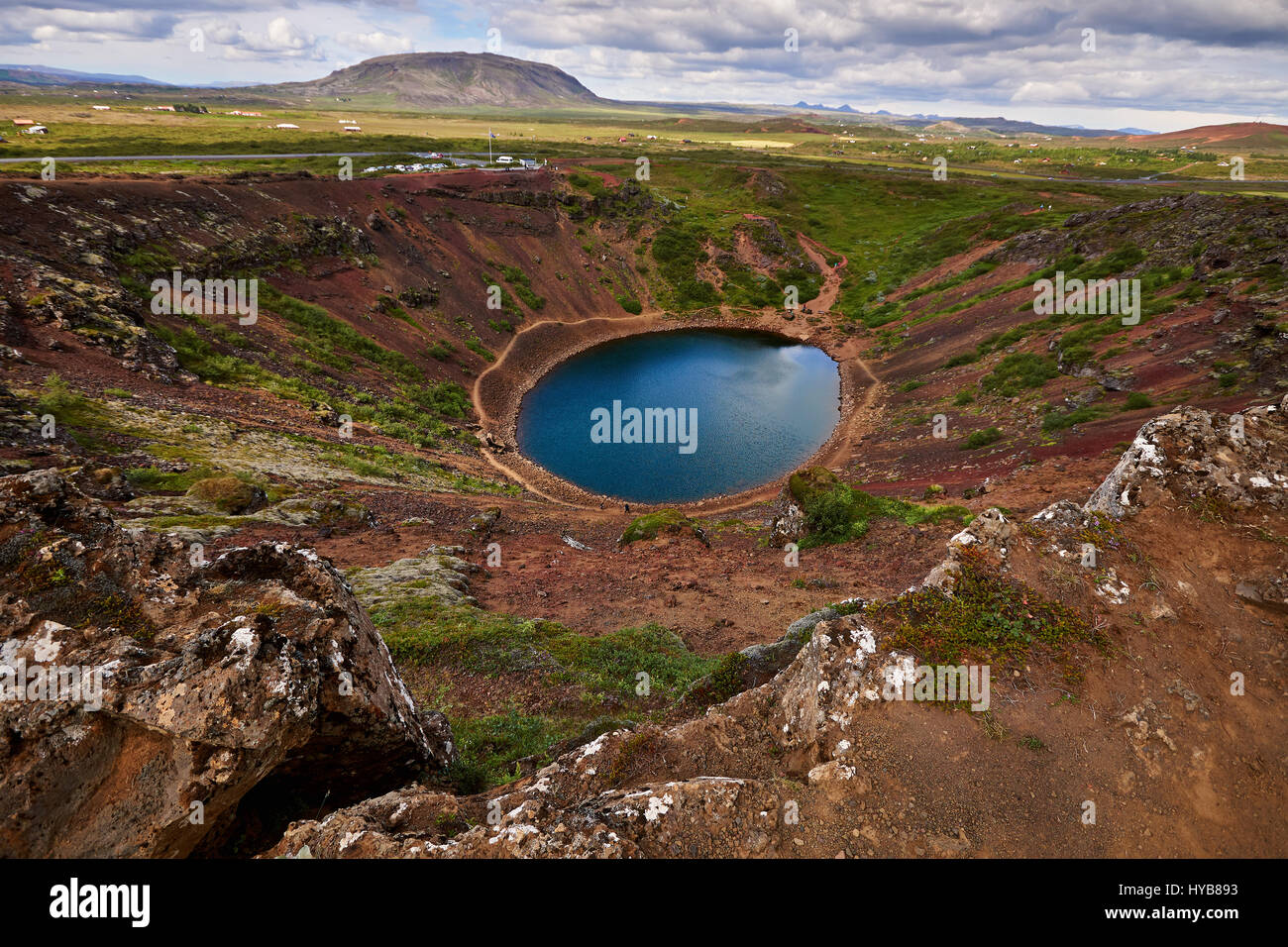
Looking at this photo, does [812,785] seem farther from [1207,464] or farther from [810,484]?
[810,484]

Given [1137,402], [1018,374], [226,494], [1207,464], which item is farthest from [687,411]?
[1207,464]

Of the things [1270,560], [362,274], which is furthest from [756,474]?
[362,274]

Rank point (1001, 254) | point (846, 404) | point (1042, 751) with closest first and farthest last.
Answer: point (1042, 751) < point (846, 404) < point (1001, 254)

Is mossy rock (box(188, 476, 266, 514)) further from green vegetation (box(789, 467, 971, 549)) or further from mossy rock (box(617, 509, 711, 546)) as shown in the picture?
green vegetation (box(789, 467, 971, 549))

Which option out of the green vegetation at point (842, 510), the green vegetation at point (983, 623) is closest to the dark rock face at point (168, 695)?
the green vegetation at point (983, 623)

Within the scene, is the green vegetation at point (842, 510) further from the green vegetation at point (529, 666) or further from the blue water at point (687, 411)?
the blue water at point (687, 411)

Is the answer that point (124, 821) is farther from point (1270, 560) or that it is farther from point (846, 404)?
point (846, 404)

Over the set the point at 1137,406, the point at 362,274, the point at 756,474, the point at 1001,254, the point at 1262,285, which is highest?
the point at 1001,254
